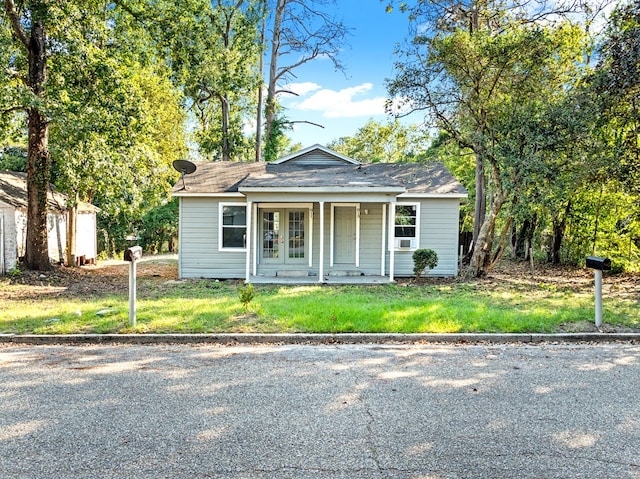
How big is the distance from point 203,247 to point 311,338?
25.3 ft

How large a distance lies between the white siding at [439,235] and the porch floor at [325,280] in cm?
103

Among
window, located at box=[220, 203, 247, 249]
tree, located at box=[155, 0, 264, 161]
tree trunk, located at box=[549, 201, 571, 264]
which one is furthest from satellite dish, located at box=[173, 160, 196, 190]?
tree trunk, located at box=[549, 201, 571, 264]

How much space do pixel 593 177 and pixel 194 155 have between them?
24.6 metres

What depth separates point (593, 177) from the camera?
10.9m

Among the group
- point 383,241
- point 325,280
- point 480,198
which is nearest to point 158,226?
point 325,280

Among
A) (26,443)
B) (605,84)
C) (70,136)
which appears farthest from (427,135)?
(26,443)

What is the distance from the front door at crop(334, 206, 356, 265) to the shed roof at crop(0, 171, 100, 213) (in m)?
9.09

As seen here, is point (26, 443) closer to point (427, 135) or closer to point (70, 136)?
point (70, 136)

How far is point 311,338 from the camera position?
592 centimetres

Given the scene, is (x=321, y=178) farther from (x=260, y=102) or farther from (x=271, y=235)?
(x=260, y=102)

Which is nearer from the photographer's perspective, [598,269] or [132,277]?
[598,269]

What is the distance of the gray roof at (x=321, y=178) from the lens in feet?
38.2

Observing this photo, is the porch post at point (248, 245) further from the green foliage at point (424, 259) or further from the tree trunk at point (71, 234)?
the tree trunk at point (71, 234)

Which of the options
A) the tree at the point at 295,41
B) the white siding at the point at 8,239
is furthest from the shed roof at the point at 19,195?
the tree at the point at 295,41
